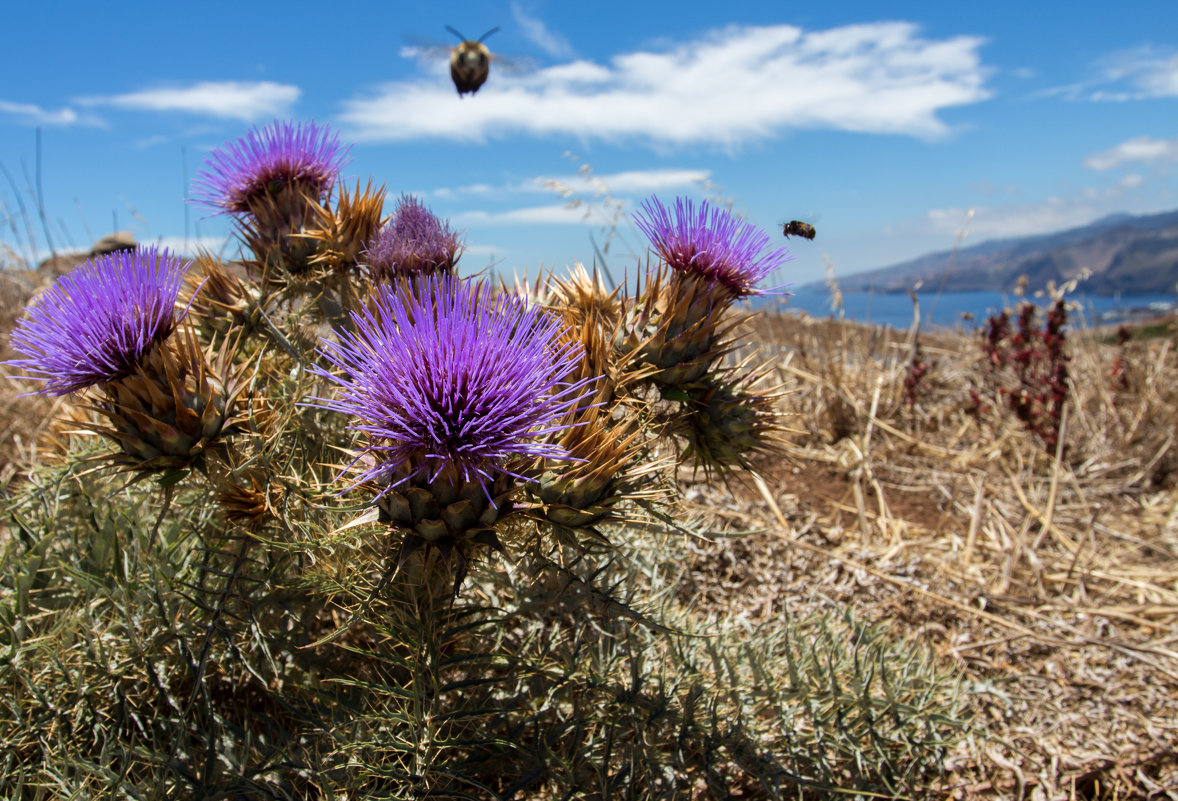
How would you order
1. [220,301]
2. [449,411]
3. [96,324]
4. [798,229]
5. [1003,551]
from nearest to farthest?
[449,411]
[96,324]
[220,301]
[798,229]
[1003,551]

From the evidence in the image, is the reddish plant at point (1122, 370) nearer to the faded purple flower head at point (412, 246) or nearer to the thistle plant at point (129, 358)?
the faded purple flower head at point (412, 246)

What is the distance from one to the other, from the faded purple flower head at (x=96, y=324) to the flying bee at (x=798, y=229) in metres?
2.81

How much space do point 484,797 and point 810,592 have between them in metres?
2.04

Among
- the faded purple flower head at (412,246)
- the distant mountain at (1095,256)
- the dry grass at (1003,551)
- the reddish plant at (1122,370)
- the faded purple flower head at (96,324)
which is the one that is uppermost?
the distant mountain at (1095,256)

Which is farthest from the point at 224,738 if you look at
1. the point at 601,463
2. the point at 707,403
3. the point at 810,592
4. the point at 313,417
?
the point at 810,592

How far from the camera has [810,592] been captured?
3.77 metres

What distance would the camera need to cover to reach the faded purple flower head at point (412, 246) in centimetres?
224

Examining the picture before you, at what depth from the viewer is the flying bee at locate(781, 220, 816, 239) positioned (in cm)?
366

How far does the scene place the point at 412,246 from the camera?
7.36 ft

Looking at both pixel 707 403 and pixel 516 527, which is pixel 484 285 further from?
pixel 707 403

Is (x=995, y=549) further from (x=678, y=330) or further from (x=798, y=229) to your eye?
(x=678, y=330)

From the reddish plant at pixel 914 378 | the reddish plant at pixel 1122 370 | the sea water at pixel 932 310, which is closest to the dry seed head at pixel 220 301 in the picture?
the sea water at pixel 932 310

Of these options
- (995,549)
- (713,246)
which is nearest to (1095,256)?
(995,549)

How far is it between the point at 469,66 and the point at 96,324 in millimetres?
3023
